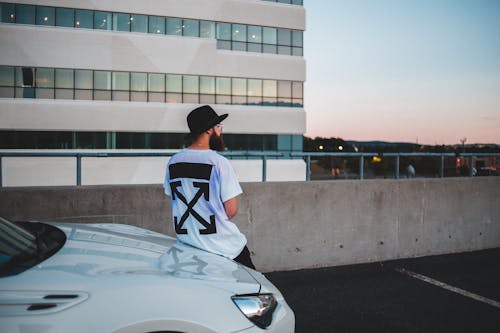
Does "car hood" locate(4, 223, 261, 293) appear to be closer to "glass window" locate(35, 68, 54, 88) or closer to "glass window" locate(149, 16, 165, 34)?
"glass window" locate(35, 68, 54, 88)

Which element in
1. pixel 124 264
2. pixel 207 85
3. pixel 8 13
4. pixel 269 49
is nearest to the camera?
pixel 124 264

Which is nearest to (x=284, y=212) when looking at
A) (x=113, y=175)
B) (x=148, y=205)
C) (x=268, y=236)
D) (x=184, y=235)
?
(x=268, y=236)

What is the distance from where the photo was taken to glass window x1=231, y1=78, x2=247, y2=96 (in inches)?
1599

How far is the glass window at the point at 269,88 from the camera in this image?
41812 mm

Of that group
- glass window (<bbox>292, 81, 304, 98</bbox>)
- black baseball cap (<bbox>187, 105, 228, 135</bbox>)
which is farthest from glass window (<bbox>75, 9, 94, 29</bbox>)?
black baseball cap (<bbox>187, 105, 228, 135</bbox>)

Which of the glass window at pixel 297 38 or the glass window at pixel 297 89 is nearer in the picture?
the glass window at pixel 297 89

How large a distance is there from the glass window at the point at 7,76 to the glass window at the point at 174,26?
1271 centimetres

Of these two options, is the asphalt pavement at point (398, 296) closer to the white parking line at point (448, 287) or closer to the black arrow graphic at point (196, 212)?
the white parking line at point (448, 287)

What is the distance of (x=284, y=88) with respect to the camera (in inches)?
1683

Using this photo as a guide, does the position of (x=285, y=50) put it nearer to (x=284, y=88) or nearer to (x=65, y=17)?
(x=284, y=88)

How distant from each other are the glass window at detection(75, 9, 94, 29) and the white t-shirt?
123ft

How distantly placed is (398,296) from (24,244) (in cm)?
406

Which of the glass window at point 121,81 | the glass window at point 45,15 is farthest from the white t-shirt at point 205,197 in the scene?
the glass window at point 45,15

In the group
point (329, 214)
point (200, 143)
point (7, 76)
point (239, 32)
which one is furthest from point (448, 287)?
point (239, 32)
